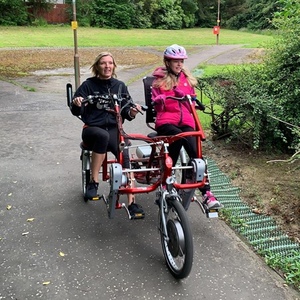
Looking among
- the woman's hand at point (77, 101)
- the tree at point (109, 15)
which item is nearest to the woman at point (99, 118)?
the woman's hand at point (77, 101)

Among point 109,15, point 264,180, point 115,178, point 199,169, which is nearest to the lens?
point 115,178

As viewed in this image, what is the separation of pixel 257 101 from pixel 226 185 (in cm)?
128

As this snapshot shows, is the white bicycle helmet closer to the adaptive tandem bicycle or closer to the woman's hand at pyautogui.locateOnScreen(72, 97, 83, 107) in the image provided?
the adaptive tandem bicycle

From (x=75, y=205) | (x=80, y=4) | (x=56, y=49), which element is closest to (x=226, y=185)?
(x=75, y=205)

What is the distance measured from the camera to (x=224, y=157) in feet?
21.3

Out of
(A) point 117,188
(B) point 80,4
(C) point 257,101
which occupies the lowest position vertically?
(A) point 117,188

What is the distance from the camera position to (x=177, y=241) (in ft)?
10.9

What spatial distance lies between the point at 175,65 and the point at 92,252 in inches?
82.1

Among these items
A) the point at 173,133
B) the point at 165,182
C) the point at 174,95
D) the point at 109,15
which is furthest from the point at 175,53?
the point at 109,15

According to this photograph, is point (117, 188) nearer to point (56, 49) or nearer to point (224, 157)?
point (224, 157)

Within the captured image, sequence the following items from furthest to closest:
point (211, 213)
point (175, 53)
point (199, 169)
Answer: point (175, 53)
point (211, 213)
point (199, 169)

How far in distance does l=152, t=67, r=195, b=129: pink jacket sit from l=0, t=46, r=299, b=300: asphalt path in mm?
1058

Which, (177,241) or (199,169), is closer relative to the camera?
(177,241)

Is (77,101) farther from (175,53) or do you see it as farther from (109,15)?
(109,15)
